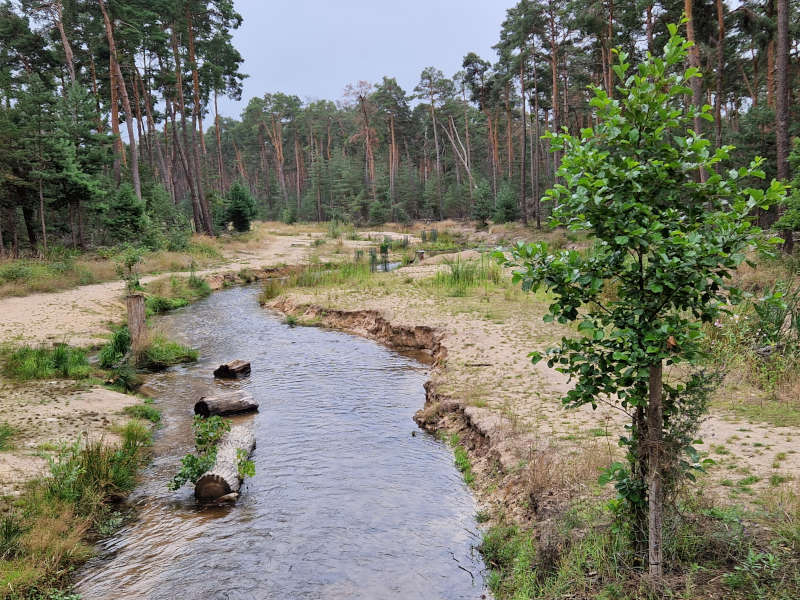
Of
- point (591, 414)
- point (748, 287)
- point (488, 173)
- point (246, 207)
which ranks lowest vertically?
point (591, 414)

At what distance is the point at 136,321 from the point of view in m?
11.1

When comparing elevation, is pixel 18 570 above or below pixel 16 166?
below

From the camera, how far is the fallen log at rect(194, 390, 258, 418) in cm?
847

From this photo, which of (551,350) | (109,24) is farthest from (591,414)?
(109,24)

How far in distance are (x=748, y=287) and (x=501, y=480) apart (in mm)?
10263

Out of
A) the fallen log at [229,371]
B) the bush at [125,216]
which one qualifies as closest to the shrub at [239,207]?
the bush at [125,216]

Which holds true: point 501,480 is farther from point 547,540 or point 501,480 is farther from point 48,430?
point 48,430

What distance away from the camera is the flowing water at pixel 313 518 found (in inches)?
175

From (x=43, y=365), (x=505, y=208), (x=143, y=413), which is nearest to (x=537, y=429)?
(x=143, y=413)

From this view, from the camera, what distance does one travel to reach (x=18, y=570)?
429 centimetres

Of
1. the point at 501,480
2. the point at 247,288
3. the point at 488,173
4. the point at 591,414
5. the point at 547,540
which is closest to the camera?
the point at 547,540

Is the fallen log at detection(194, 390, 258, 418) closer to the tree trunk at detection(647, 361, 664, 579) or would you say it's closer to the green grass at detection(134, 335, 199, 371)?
the green grass at detection(134, 335, 199, 371)

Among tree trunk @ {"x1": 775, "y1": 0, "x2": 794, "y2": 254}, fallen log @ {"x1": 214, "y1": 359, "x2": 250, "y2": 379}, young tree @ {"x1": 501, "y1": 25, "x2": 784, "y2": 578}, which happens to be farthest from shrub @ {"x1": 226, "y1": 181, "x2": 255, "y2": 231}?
young tree @ {"x1": 501, "y1": 25, "x2": 784, "y2": 578}

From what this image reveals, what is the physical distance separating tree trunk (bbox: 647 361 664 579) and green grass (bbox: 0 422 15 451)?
23.4 feet
